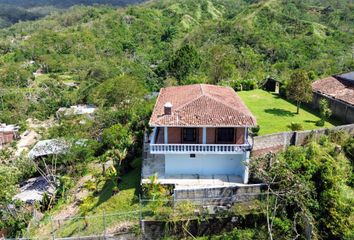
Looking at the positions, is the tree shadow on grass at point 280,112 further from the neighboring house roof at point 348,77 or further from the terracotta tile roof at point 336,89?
the neighboring house roof at point 348,77

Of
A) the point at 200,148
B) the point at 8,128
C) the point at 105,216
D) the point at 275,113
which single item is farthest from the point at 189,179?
the point at 8,128

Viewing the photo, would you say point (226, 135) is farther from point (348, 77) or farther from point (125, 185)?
point (348, 77)

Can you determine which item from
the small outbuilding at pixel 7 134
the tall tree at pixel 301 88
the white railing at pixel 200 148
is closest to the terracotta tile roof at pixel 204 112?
the white railing at pixel 200 148

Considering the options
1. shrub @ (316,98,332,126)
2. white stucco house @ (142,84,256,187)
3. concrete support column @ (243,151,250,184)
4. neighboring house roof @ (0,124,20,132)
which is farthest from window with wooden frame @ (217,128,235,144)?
neighboring house roof @ (0,124,20,132)

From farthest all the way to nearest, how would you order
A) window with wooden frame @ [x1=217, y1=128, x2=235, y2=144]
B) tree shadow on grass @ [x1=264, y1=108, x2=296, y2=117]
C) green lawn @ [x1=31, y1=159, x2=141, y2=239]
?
tree shadow on grass @ [x1=264, y1=108, x2=296, y2=117] → window with wooden frame @ [x1=217, y1=128, x2=235, y2=144] → green lawn @ [x1=31, y1=159, x2=141, y2=239]

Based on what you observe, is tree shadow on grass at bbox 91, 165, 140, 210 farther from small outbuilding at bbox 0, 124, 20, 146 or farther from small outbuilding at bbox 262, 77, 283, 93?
small outbuilding at bbox 0, 124, 20, 146
